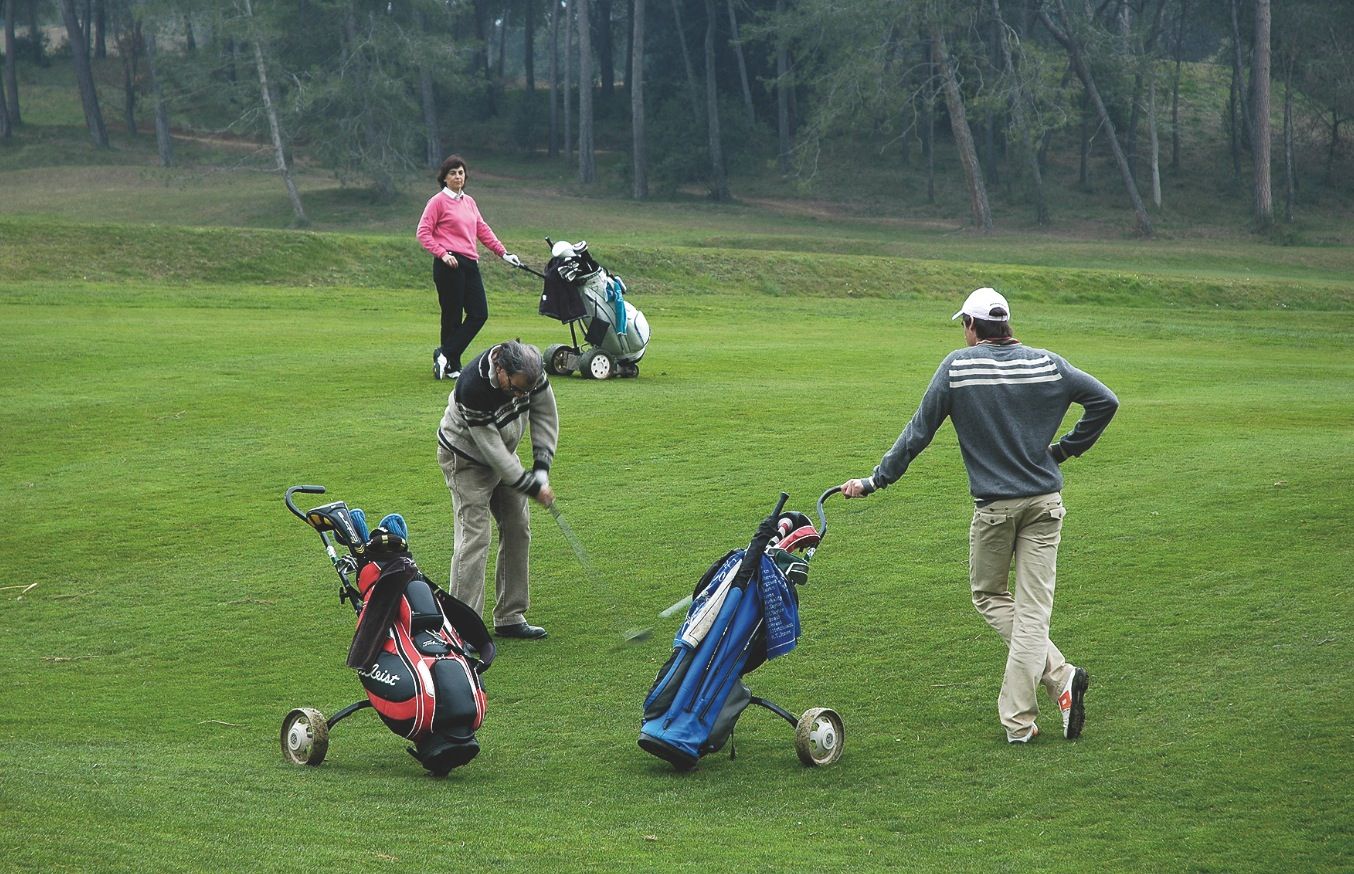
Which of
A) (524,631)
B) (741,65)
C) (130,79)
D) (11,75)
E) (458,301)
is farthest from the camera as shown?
(130,79)

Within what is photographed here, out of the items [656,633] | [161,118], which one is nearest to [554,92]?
[161,118]

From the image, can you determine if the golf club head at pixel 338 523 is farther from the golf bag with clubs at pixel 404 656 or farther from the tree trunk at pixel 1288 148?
the tree trunk at pixel 1288 148

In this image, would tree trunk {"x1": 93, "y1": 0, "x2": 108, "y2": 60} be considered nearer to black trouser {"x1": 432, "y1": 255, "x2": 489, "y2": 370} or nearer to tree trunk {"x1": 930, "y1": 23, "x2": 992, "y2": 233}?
tree trunk {"x1": 930, "y1": 23, "x2": 992, "y2": 233}

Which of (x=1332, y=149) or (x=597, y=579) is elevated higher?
(x=1332, y=149)

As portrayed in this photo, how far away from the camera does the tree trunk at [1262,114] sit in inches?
2156

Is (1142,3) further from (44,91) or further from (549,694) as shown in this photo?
(549,694)

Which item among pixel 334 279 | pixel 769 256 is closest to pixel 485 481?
pixel 334 279

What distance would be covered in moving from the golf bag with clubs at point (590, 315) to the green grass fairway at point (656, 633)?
74 centimetres

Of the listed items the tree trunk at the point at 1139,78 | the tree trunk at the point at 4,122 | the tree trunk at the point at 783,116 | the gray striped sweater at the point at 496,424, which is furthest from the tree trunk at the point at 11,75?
the gray striped sweater at the point at 496,424

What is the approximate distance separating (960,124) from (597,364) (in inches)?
1524

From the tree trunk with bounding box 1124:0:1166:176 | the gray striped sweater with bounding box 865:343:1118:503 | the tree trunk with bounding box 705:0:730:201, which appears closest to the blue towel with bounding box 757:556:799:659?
the gray striped sweater with bounding box 865:343:1118:503

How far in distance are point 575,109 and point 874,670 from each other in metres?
76.0

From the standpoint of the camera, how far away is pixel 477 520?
8766 mm

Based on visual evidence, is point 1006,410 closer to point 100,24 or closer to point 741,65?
point 741,65
